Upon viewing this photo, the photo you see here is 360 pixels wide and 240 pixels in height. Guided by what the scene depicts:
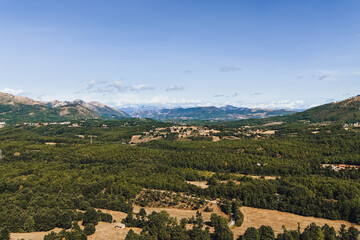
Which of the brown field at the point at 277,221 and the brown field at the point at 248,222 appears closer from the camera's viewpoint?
the brown field at the point at 248,222

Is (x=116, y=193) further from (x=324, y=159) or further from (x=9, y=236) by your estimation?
(x=324, y=159)

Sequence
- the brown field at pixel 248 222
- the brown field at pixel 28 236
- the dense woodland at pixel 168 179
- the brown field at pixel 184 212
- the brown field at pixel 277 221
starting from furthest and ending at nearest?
the brown field at pixel 184 212
the dense woodland at pixel 168 179
the brown field at pixel 277 221
the brown field at pixel 248 222
the brown field at pixel 28 236

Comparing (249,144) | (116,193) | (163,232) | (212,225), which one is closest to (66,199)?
(116,193)

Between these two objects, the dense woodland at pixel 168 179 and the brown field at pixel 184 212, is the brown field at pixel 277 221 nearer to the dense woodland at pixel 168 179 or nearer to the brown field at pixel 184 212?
the dense woodland at pixel 168 179

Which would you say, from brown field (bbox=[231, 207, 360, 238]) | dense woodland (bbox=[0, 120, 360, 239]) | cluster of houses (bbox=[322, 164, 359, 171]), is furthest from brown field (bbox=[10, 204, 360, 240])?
cluster of houses (bbox=[322, 164, 359, 171])

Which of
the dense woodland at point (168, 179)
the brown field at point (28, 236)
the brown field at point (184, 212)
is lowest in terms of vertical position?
the brown field at point (184, 212)

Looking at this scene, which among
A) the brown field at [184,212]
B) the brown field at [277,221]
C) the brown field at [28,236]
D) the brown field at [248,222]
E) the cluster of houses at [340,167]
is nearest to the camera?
the brown field at [28,236]

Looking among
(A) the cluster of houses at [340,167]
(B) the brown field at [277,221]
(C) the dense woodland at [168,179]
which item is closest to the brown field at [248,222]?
(B) the brown field at [277,221]
